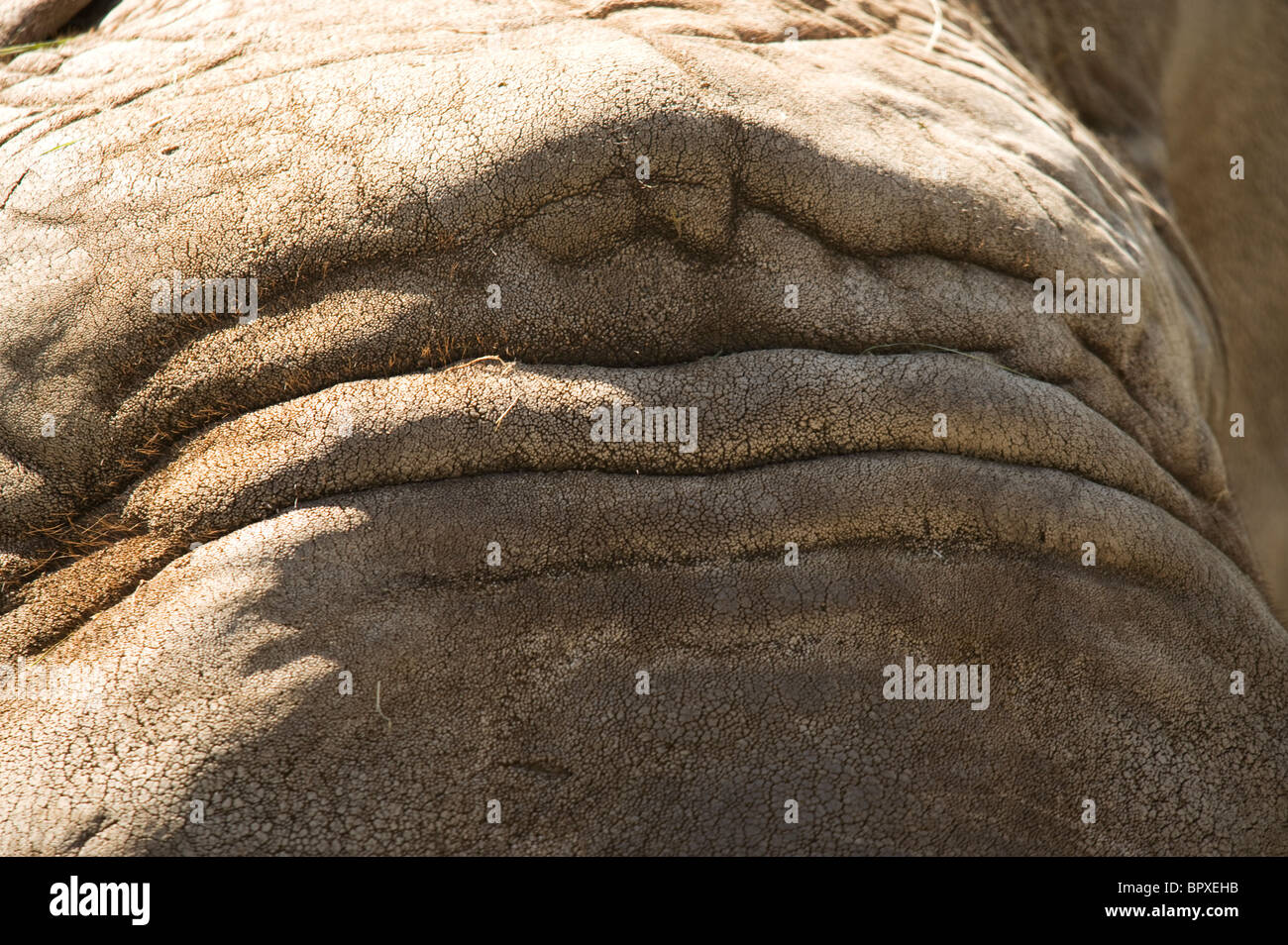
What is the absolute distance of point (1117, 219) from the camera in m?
3.10

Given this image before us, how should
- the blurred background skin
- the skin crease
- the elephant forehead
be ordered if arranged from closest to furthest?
1. the skin crease
2. the elephant forehead
3. the blurred background skin

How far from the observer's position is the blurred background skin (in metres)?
4.11

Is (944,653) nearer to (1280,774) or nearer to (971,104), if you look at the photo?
(1280,774)

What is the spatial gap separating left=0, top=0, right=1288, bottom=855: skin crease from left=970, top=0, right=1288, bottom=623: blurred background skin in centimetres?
184

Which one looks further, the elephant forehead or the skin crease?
the elephant forehead

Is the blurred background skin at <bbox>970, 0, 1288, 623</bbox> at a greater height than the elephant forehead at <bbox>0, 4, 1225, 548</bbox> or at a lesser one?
lesser

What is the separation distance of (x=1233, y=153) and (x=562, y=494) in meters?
3.71

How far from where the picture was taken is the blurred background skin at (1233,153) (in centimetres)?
411

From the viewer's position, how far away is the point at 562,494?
2369 millimetres

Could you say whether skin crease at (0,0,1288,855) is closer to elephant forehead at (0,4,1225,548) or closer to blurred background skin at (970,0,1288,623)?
elephant forehead at (0,4,1225,548)

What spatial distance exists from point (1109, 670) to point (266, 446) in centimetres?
192

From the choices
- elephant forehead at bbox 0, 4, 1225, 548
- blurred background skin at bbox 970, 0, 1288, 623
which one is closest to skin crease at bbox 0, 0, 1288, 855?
elephant forehead at bbox 0, 4, 1225, 548

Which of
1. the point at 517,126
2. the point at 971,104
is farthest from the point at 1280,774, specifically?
the point at 517,126

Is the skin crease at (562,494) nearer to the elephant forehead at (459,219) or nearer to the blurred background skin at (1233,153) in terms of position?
the elephant forehead at (459,219)
